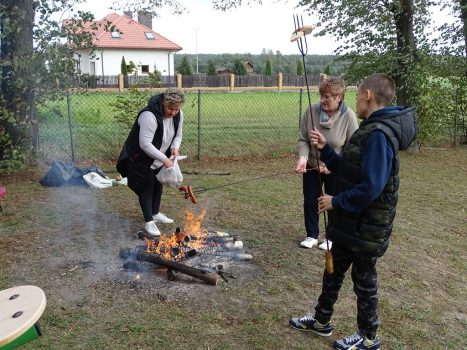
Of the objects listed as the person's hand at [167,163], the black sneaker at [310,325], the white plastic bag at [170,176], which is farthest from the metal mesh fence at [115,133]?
the black sneaker at [310,325]

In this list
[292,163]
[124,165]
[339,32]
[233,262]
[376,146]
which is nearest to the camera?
[376,146]

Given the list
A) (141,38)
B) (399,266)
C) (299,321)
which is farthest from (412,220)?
(141,38)

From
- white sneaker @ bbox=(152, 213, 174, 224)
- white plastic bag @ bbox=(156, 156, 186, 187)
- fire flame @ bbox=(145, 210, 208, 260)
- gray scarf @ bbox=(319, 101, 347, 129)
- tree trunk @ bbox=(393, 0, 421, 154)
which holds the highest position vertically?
tree trunk @ bbox=(393, 0, 421, 154)

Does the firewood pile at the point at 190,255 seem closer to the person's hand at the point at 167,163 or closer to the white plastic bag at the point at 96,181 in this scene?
the person's hand at the point at 167,163

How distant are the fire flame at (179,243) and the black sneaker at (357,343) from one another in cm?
166

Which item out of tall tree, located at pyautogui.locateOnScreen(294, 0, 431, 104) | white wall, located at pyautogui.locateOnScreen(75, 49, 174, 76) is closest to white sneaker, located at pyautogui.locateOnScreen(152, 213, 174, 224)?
tall tree, located at pyautogui.locateOnScreen(294, 0, 431, 104)

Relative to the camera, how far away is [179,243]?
182 inches

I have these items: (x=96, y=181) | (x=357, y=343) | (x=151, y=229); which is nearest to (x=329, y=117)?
(x=357, y=343)

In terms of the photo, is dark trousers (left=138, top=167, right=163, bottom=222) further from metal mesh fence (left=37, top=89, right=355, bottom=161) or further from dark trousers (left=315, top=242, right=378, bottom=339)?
metal mesh fence (left=37, top=89, right=355, bottom=161)

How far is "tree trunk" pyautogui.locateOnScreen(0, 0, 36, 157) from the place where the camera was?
777cm

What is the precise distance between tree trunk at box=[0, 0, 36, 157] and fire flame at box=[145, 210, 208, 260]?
454cm

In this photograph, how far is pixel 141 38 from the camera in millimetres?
48719

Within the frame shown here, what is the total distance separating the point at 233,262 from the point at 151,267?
775 mm

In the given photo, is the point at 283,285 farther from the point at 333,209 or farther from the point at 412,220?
the point at 412,220
